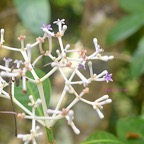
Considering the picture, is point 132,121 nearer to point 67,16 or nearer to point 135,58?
point 135,58

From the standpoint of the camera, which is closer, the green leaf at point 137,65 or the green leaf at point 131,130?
the green leaf at point 131,130

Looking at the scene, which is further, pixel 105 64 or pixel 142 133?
pixel 105 64

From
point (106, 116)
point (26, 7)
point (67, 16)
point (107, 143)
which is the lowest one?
point (107, 143)

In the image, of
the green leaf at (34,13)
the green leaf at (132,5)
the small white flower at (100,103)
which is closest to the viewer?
the small white flower at (100,103)

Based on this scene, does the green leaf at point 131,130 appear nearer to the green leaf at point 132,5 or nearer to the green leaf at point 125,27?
the green leaf at point 125,27

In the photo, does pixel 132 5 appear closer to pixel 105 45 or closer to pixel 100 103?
pixel 105 45

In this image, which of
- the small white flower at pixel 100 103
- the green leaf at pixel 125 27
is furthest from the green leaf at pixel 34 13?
the small white flower at pixel 100 103

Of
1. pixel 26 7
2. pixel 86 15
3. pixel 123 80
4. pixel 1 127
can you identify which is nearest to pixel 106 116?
pixel 86 15

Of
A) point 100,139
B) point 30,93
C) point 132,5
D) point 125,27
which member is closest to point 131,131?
point 100,139
